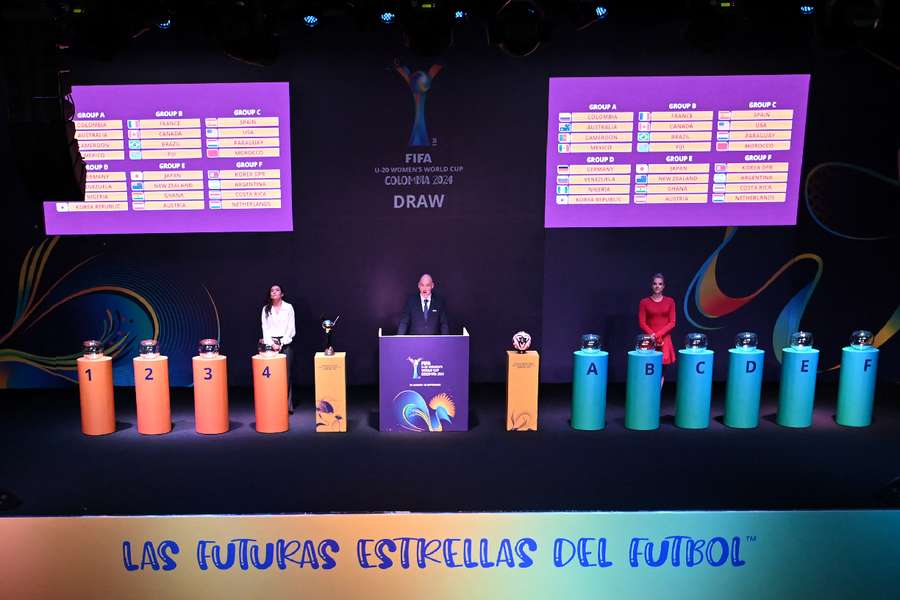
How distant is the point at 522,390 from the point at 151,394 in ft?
10.7

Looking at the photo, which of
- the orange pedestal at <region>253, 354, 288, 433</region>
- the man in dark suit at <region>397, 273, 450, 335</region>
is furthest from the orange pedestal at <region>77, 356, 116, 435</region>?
the man in dark suit at <region>397, 273, 450, 335</region>

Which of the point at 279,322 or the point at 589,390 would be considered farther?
the point at 279,322

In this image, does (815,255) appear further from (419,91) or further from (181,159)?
(181,159)

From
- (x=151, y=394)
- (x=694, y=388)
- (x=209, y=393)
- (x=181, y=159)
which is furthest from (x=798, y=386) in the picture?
(x=181, y=159)

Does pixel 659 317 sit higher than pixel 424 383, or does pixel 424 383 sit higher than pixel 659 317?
pixel 659 317

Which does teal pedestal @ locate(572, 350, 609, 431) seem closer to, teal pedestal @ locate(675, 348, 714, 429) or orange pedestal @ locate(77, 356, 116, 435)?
teal pedestal @ locate(675, 348, 714, 429)

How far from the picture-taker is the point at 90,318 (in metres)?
6.95

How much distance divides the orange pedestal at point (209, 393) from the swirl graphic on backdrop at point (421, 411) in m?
1.53

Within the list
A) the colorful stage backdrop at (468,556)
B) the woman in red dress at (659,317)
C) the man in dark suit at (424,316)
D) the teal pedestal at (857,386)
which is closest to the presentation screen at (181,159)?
the man in dark suit at (424,316)

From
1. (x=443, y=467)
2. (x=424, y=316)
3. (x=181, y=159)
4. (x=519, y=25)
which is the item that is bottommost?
(x=443, y=467)

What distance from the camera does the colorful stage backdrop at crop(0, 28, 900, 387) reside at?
21.9ft

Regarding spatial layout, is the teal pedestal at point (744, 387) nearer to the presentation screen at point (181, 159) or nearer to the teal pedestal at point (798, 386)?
the teal pedestal at point (798, 386)

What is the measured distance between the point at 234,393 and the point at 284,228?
187 centimetres

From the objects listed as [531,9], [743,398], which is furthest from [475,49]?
[743,398]
